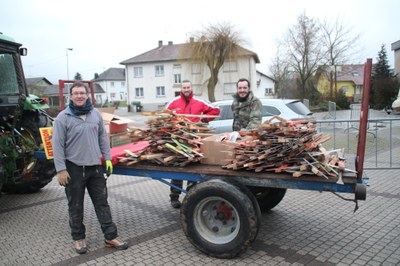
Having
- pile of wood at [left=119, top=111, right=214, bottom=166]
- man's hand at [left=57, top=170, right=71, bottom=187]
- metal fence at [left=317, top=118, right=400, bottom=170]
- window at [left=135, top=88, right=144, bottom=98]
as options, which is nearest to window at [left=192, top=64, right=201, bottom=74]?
window at [left=135, top=88, right=144, bottom=98]

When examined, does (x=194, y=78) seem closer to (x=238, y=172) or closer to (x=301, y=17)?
(x=301, y=17)

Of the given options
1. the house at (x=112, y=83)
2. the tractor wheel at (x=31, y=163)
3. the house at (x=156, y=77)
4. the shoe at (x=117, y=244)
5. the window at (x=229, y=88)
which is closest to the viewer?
the shoe at (x=117, y=244)

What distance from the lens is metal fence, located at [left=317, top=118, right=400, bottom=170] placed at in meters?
7.91

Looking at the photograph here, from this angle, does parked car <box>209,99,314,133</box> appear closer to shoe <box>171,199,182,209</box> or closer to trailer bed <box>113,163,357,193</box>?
shoe <box>171,199,182,209</box>

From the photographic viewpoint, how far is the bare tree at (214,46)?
3719cm

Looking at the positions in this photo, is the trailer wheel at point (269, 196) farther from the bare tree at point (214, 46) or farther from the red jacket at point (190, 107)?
the bare tree at point (214, 46)

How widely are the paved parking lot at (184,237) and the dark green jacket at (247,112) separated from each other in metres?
1.39

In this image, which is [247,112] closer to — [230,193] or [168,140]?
[168,140]

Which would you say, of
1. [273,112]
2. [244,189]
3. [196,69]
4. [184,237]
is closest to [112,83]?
[196,69]

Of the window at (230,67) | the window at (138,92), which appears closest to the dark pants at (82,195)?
the window at (230,67)

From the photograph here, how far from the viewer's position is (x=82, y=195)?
4.31 metres

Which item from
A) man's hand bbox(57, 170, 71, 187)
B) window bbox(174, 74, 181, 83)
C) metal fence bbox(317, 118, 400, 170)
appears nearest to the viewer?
man's hand bbox(57, 170, 71, 187)

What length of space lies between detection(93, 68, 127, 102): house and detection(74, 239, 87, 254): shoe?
295ft

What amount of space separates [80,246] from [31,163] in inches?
108
